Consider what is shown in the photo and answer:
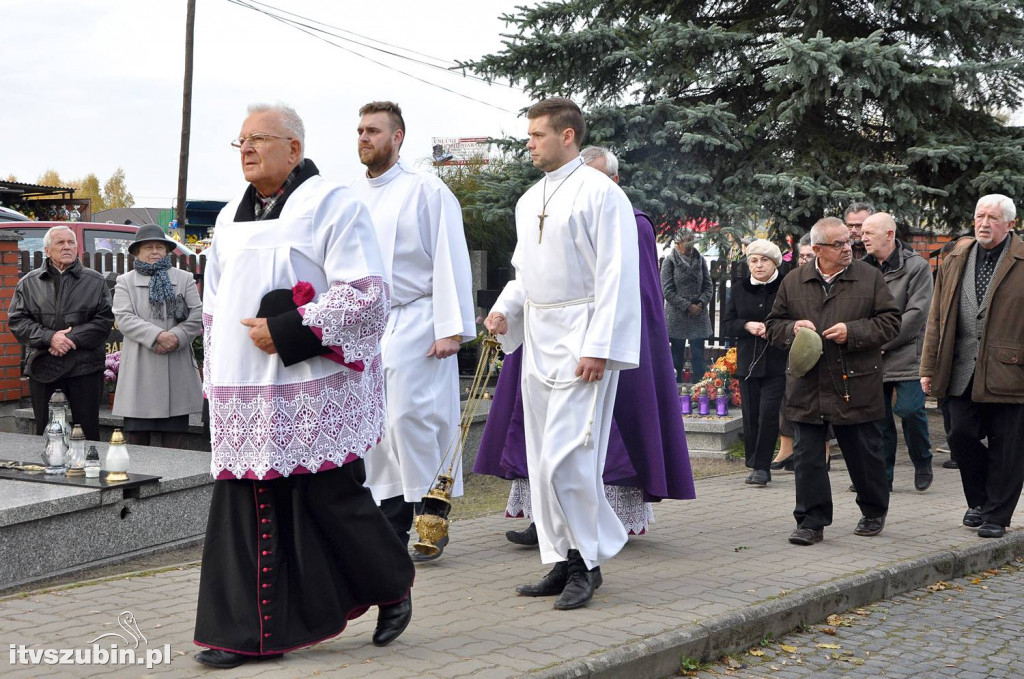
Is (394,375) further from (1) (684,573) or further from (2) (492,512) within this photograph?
(2) (492,512)

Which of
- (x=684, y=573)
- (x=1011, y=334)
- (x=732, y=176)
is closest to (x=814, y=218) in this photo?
(x=732, y=176)

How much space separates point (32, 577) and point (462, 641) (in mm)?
2783

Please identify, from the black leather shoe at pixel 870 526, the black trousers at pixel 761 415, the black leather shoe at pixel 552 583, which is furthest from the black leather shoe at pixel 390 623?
the black trousers at pixel 761 415

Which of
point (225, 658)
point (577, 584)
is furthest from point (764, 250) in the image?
point (225, 658)

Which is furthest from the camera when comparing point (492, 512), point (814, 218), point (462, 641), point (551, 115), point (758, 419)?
point (814, 218)

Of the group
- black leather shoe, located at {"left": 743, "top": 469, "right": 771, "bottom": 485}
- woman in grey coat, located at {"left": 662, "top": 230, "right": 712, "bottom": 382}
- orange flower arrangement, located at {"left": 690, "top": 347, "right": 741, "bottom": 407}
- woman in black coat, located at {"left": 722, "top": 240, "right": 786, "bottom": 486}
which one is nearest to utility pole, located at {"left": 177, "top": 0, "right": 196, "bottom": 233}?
woman in grey coat, located at {"left": 662, "top": 230, "right": 712, "bottom": 382}

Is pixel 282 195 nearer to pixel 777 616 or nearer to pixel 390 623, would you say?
pixel 390 623

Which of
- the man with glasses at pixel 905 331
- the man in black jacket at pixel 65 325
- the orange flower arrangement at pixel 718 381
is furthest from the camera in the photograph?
the orange flower arrangement at pixel 718 381

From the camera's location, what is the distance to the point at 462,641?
4.82m

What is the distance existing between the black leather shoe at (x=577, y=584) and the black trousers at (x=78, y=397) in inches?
189

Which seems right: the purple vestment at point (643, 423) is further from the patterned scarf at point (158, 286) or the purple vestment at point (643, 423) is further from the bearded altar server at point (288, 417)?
the patterned scarf at point (158, 286)

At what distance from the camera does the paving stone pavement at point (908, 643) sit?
5094mm

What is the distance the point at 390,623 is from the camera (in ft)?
15.4

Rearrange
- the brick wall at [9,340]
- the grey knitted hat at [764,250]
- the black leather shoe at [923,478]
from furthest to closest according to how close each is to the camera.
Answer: the brick wall at [9,340], the grey knitted hat at [764,250], the black leather shoe at [923,478]
